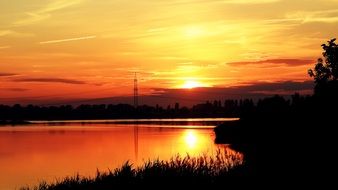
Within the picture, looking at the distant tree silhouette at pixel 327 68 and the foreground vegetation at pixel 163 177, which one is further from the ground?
the distant tree silhouette at pixel 327 68

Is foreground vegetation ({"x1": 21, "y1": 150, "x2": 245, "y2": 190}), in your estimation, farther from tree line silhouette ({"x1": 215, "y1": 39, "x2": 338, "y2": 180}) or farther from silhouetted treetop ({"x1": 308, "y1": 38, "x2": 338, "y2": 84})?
silhouetted treetop ({"x1": 308, "y1": 38, "x2": 338, "y2": 84})

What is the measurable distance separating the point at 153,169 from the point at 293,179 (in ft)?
23.6

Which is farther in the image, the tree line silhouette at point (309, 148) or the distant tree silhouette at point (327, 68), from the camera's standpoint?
the distant tree silhouette at point (327, 68)

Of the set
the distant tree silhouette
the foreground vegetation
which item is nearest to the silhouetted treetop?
the distant tree silhouette

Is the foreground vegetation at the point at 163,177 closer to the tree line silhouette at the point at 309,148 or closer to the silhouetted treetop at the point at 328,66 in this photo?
the tree line silhouette at the point at 309,148

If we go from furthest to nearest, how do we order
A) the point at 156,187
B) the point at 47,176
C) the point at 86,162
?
the point at 86,162 < the point at 47,176 < the point at 156,187

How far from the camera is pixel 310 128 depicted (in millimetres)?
46312

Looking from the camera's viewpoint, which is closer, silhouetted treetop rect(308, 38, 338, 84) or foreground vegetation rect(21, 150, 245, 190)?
foreground vegetation rect(21, 150, 245, 190)

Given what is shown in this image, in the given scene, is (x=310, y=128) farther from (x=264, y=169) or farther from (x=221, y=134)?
(x=221, y=134)

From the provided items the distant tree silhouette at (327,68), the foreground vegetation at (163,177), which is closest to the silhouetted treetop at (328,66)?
the distant tree silhouette at (327,68)

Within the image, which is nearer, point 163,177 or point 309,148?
point 163,177

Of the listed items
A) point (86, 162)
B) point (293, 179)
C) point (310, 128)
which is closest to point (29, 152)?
point (86, 162)

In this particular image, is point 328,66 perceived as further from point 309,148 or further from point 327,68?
point 309,148

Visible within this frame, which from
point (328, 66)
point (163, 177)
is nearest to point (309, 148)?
point (163, 177)
